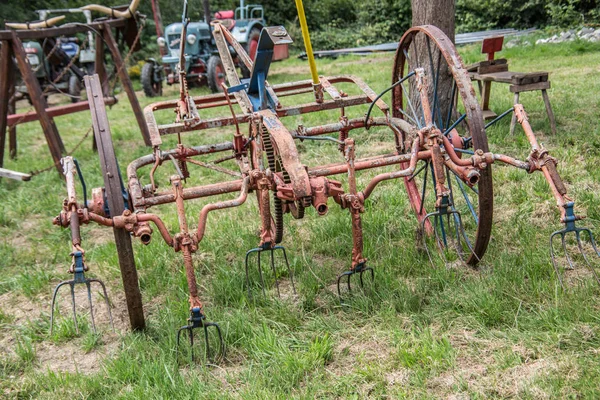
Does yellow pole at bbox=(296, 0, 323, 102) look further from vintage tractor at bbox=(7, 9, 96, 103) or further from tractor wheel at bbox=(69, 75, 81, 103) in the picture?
tractor wheel at bbox=(69, 75, 81, 103)

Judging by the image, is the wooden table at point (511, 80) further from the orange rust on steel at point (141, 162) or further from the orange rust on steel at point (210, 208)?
the orange rust on steel at point (210, 208)

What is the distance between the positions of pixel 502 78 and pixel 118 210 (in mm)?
4280

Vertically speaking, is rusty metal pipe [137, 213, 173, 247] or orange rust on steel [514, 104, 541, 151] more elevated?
orange rust on steel [514, 104, 541, 151]

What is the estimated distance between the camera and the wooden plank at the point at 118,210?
2578 millimetres

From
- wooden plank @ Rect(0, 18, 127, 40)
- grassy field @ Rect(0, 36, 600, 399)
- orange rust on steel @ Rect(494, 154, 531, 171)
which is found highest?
wooden plank @ Rect(0, 18, 127, 40)

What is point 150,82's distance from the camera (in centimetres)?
1130

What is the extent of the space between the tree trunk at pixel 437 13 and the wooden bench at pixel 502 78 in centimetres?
83

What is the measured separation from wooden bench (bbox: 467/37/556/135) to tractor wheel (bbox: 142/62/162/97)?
22.4 ft

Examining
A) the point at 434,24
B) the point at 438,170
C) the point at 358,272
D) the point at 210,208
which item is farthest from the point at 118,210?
the point at 434,24

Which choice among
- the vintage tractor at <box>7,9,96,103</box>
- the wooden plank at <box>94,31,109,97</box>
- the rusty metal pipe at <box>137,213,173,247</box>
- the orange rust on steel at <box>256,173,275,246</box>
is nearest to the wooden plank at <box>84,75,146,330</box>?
the rusty metal pipe at <box>137,213,173,247</box>

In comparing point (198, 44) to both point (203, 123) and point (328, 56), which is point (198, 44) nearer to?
point (328, 56)

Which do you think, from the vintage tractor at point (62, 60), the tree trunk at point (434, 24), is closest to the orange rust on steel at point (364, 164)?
the tree trunk at point (434, 24)

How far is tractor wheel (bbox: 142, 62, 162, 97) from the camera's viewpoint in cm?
1115

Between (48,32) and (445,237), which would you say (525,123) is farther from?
(48,32)
